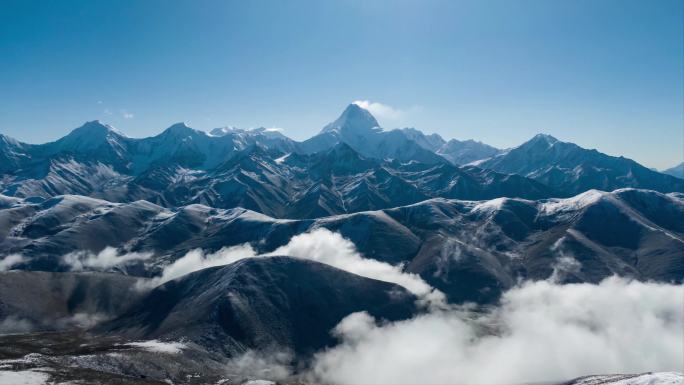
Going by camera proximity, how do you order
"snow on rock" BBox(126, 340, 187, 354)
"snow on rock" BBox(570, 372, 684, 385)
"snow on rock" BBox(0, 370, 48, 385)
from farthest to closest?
"snow on rock" BBox(126, 340, 187, 354), "snow on rock" BBox(570, 372, 684, 385), "snow on rock" BBox(0, 370, 48, 385)

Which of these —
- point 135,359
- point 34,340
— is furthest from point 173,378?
point 34,340

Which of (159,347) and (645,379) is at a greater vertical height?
(159,347)

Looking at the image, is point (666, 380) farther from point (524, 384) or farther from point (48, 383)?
point (48, 383)

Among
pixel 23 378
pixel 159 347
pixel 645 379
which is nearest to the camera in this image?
pixel 23 378

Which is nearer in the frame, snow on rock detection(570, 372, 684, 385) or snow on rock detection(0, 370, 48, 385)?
snow on rock detection(0, 370, 48, 385)

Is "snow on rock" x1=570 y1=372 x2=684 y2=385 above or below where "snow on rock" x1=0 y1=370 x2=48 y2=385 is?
below

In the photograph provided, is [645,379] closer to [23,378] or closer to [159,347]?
[23,378]

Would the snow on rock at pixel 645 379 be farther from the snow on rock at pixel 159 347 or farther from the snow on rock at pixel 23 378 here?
the snow on rock at pixel 23 378

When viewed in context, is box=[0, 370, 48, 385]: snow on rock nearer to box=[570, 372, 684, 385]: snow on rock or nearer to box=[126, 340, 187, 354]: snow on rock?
box=[126, 340, 187, 354]: snow on rock

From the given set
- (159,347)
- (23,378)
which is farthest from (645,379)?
(159,347)

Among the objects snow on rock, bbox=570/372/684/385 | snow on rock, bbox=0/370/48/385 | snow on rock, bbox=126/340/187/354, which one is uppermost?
snow on rock, bbox=0/370/48/385

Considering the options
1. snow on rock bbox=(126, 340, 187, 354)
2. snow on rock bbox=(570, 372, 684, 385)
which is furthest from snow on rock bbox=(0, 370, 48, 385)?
snow on rock bbox=(570, 372, 684, 385)
